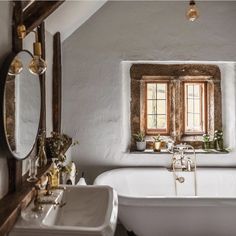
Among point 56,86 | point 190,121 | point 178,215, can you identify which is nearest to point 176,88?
point 190,121

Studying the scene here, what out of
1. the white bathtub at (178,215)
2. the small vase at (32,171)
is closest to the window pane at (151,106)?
the white bathtub at (178,215)

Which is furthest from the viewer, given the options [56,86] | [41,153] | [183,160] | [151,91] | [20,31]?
[151,91]

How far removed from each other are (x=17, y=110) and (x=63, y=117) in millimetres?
1888

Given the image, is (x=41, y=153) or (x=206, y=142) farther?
(x=206, y=142)

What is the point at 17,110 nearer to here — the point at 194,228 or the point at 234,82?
the point at 194,228

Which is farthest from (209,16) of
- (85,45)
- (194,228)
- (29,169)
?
(29,169)

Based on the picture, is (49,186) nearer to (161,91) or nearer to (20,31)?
(20,31)

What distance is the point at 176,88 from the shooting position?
12.8 feet

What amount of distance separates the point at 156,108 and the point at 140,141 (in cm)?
48

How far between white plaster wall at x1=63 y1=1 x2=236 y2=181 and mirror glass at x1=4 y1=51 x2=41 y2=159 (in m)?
1.47

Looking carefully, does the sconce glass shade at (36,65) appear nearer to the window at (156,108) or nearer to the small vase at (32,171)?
the small vase at (32,171)

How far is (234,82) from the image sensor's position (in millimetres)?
3828

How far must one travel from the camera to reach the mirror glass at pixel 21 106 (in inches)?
66.6

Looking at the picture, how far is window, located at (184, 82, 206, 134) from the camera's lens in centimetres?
400
